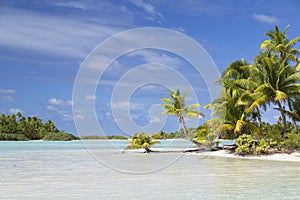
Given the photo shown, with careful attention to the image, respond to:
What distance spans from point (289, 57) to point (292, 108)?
3.00 m

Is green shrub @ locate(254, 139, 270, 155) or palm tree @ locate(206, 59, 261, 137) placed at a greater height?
palm tree @ locate(206, 59, 261, 137)

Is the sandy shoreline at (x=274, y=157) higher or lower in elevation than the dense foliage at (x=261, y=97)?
lower

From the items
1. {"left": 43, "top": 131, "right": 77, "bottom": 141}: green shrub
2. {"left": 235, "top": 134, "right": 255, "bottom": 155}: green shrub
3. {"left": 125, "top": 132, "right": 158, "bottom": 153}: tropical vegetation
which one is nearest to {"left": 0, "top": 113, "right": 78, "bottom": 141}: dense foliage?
{"left": 43, "top": 131, "right": 77, "bottom": 141}: green shrub

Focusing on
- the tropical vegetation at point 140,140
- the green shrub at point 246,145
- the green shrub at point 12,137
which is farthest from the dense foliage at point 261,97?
the green shrub at point 12,137

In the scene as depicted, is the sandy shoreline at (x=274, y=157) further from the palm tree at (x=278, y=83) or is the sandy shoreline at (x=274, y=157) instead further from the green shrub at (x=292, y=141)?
the palm tree at (x=278, y=83)

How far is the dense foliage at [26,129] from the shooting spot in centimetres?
6569

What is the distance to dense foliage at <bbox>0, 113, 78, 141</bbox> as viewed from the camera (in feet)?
216

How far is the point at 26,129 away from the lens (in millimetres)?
67875

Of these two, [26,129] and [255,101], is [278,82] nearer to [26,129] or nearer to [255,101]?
[255,101]

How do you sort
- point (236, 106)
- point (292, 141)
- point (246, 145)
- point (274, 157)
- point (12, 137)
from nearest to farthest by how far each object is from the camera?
point (274, 157)
point (292, 141)
point (246, 145)
point (236, 106)
point (12, 137)

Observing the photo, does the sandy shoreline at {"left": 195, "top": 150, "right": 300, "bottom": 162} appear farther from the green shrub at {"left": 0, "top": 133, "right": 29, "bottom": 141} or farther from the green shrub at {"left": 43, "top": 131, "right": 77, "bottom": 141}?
the green shrub at {"left": 43, "top": 131, "right": 77, "bottom": 141}

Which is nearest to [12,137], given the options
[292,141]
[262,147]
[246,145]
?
[246,145]

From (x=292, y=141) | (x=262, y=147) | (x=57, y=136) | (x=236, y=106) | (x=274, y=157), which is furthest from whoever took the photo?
(x=57, y=136)

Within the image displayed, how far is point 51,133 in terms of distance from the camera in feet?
232
